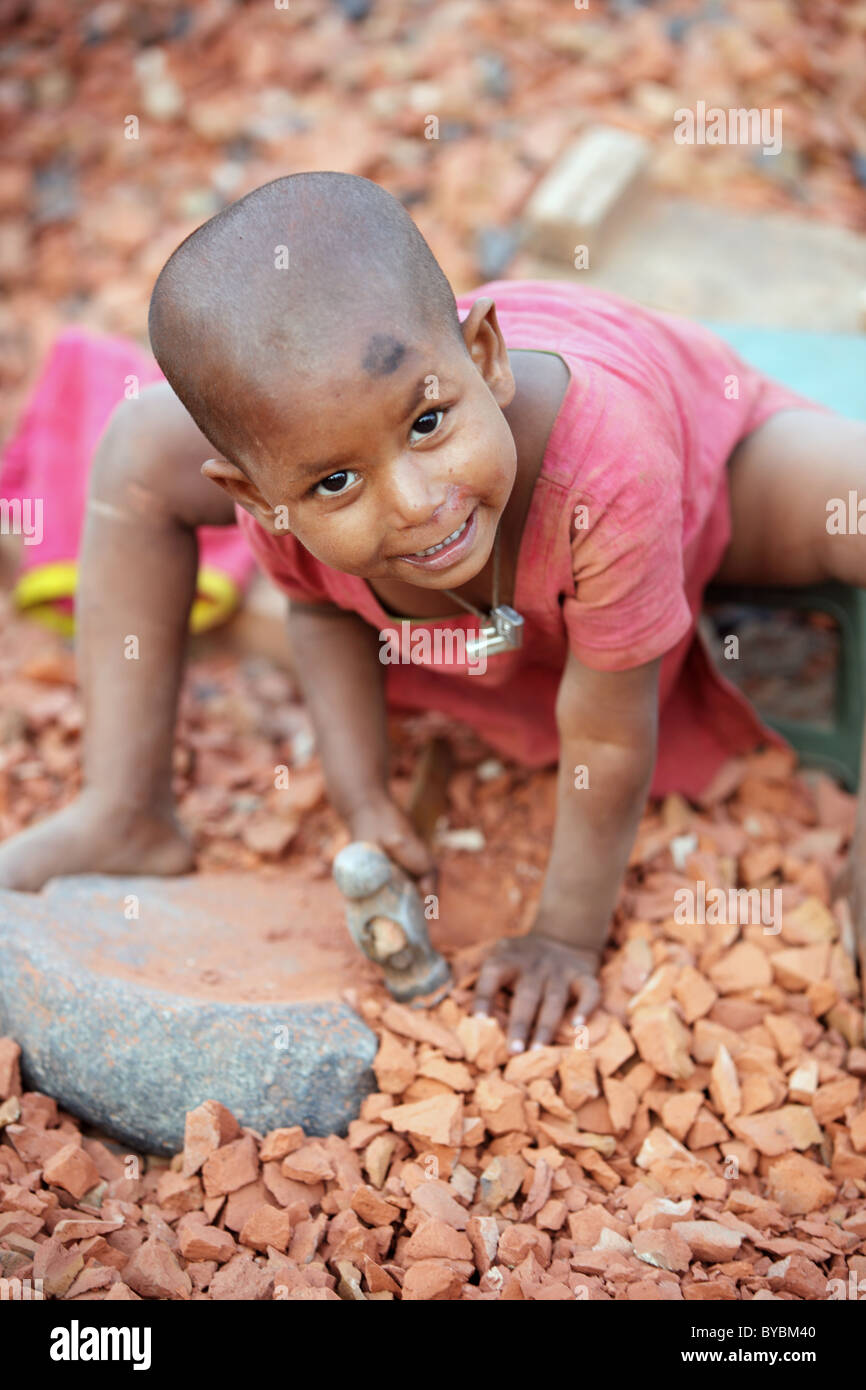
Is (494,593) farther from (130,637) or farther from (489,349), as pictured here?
(130,637)

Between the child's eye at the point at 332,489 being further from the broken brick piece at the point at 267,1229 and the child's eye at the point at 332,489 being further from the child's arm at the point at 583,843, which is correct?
the broken brick piece at the point at 267,1229

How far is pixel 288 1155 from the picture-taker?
5.82ft

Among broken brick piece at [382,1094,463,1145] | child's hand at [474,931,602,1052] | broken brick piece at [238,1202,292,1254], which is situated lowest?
broken brick piece at [238,1202,292,1254]

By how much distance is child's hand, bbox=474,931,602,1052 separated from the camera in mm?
1911

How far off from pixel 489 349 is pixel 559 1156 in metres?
1.09

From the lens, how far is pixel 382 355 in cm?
134

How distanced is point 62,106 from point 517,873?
3.51 m

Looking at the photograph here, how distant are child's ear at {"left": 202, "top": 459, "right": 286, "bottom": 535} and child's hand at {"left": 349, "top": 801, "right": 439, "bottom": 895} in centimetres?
67

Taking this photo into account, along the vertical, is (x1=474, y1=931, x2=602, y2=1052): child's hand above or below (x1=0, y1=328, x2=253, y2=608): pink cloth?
below

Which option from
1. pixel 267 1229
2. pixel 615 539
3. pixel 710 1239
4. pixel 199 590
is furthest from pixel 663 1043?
pixel 199 590

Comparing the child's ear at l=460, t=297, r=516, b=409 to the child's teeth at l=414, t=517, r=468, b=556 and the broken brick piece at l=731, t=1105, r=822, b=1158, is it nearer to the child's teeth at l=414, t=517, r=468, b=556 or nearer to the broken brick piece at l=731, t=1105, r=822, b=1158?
the child's teeth at l=414, t=517, r=468, b=556

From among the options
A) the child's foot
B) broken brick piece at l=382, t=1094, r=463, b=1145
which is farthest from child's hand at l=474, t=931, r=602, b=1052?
the child's foot

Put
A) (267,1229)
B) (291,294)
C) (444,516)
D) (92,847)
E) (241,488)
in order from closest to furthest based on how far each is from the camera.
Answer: (291,294)
(444,516)
(241,488)
(267,1229)
(92,847)
